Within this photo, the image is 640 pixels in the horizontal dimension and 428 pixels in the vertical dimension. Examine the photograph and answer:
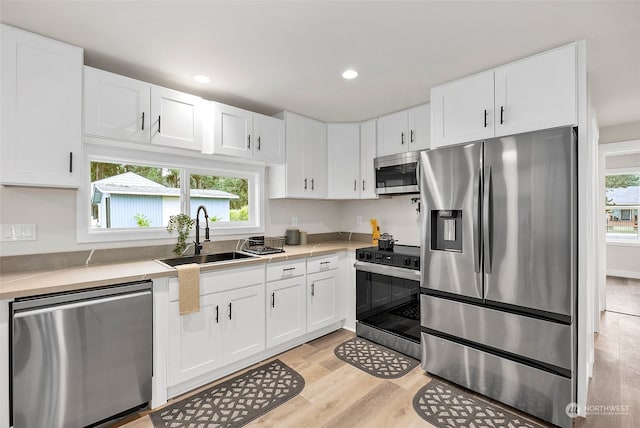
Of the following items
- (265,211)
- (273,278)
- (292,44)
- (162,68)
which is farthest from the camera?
(265,211)

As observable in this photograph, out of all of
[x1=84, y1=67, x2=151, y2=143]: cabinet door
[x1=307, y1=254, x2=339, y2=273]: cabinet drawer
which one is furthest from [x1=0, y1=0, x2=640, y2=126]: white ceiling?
[x1=307, y1=254, x2=339, y2=273]: cabinet drawer

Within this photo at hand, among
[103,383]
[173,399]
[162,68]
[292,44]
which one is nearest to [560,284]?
[292,44]

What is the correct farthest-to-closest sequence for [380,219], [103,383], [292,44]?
1. [380,219]
2. [292,44]
3. [103,383]

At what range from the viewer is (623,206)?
583 cm

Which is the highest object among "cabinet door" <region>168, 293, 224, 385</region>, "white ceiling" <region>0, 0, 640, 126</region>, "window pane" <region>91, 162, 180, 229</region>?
"white ceiling" <region>0, 0, 640, 126</region>

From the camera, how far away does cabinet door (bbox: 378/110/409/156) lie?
126 inches

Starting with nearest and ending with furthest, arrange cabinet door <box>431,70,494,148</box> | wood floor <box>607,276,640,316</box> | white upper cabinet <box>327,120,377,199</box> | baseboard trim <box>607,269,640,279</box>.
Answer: cabinet door <box>431,70,494,148</box>
white upper cabinet <box>327,120,377,199</box>
wood floor <box>607,276,640,316</box>
baseboard trim <box>607,269,640,279</box>

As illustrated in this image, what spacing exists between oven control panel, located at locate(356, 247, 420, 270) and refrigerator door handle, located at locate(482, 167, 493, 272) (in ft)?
2.06

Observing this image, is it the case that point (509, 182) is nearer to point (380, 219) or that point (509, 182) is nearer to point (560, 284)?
point (560, 284)

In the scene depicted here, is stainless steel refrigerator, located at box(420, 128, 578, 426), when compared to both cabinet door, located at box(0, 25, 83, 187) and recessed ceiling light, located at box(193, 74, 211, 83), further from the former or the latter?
cabinet door, located at box(0, 25, 83, 187)

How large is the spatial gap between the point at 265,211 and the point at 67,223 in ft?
5.76

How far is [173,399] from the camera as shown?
2156mm

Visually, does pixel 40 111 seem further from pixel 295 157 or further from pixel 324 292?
pixel 324 292

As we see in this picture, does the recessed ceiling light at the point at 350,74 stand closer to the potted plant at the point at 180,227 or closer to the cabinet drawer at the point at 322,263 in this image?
the cabinet drawer at the point at 322,263
